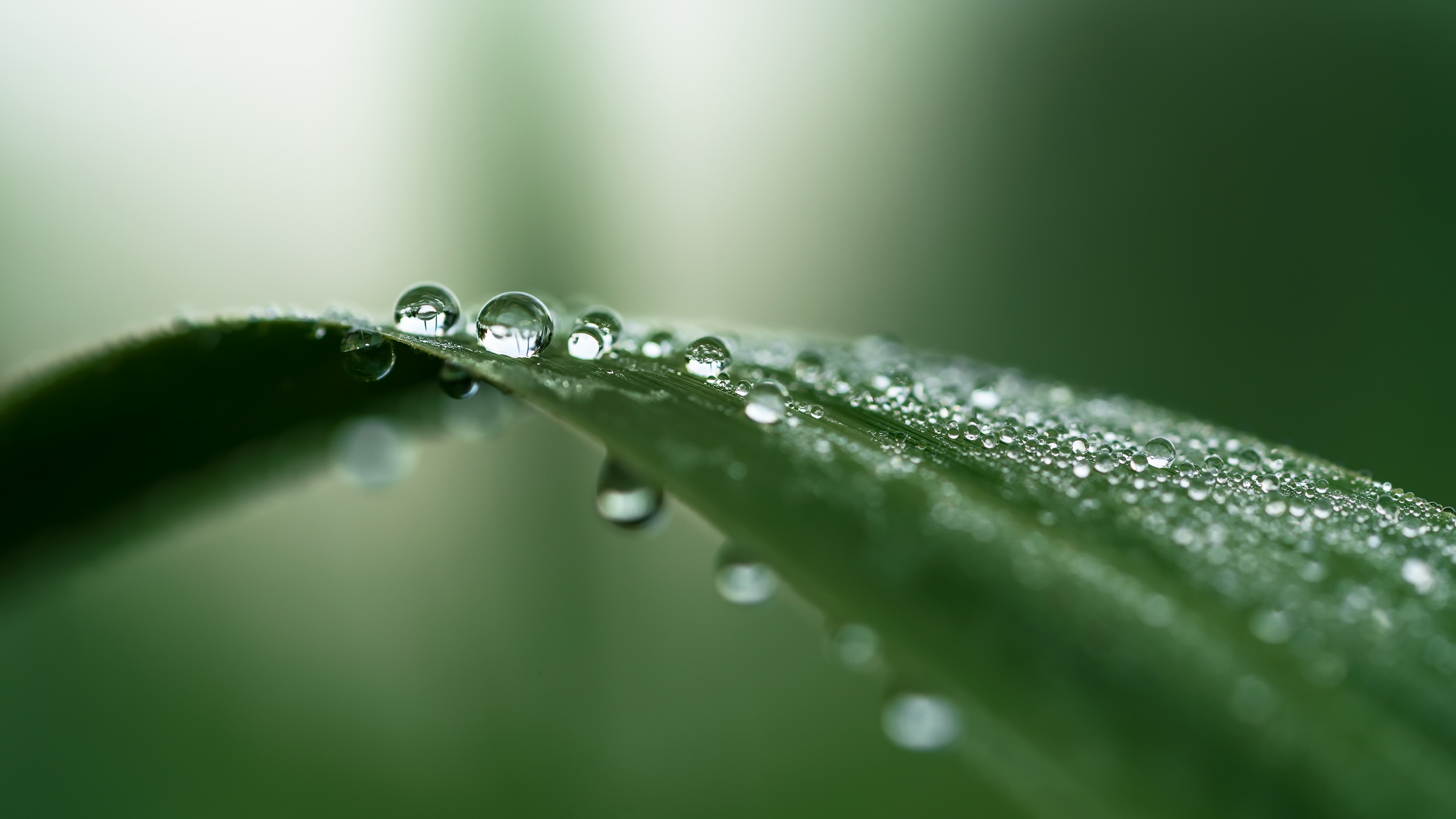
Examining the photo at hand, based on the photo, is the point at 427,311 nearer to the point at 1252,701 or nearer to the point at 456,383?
the point at 456,383

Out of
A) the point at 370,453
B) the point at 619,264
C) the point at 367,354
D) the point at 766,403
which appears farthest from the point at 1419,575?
the point at 619,264

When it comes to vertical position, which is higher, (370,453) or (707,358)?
(707,358)

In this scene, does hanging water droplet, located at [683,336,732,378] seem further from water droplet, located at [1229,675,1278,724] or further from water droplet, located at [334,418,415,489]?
water droplet, located at [1229,675,1278,724]

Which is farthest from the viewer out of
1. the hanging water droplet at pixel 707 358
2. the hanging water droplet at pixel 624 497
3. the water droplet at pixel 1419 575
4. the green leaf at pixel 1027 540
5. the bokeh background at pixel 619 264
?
the bokeh background at pixel 619 264

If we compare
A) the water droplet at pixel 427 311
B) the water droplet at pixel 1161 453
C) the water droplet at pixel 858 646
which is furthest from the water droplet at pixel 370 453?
the water droplet at pixel 1161 453

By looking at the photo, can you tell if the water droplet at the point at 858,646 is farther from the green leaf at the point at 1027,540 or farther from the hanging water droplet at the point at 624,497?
the hanging water droplet at the point at 624,497
